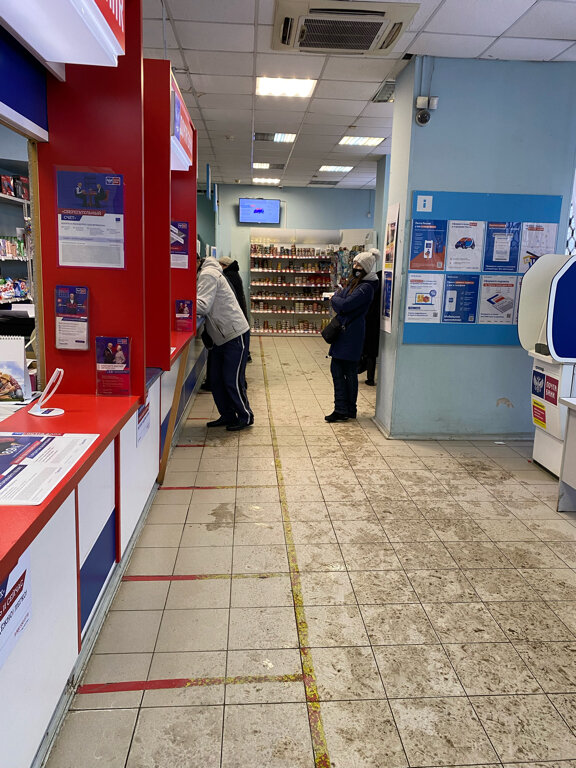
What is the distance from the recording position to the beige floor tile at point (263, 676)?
214cm

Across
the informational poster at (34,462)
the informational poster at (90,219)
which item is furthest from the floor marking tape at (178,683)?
the informational poster at (90,219)

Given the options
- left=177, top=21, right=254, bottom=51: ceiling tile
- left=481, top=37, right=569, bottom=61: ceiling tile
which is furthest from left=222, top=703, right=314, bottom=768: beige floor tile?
left=481, top=37, right=569, bottom=61: ceiling tile

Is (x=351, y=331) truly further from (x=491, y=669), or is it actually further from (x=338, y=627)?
(x=491, y=669)

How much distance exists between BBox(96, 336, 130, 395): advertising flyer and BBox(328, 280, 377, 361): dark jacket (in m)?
3.24

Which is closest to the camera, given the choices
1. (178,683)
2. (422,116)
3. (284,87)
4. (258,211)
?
(178,683)

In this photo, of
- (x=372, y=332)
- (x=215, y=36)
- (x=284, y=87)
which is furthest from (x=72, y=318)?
(x=372, y=332)

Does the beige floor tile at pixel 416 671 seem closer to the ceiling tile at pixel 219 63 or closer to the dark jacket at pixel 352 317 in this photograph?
the dark jacket at pixel 352 317

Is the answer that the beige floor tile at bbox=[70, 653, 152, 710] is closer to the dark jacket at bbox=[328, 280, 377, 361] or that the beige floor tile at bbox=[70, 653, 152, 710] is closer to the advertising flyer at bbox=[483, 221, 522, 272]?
the dark jacket at bbox=[328, 280, 377, 361]

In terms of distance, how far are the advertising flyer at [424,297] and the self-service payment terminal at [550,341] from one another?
0.81 meters

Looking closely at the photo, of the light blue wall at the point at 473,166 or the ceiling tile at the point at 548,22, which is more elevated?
the ceiling tile at the point at 548,22

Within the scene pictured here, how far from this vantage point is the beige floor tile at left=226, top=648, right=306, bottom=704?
7.01 feet

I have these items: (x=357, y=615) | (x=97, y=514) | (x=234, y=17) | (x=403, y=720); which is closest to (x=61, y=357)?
(x=97, y=514)

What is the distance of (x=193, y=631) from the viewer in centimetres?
252

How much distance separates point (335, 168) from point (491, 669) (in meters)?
10.5
